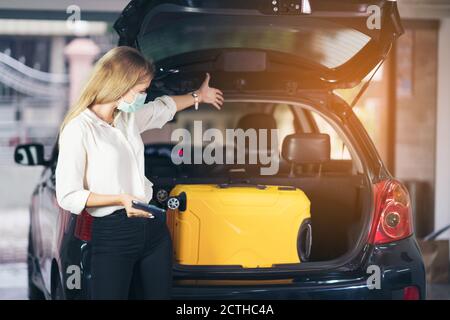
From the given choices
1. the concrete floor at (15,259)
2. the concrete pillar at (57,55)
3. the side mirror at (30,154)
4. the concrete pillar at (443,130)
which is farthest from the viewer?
the concrete pillar at (57,55)

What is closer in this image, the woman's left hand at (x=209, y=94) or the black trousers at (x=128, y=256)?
the black trousers at (x=128, y=256)

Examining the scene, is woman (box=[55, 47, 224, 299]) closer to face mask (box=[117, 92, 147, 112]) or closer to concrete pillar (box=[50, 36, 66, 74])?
face mask (box=[117, 92, 147, 112])

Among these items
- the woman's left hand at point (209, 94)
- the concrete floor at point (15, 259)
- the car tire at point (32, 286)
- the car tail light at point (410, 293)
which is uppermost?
the woman's left hand at point (209, 94)

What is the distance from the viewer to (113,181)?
10.3 ft

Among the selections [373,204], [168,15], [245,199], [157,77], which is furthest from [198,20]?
[373,204]

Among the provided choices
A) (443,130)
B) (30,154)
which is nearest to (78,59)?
(443,130)

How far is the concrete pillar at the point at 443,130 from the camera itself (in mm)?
7309

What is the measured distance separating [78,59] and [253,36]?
682 centimetres

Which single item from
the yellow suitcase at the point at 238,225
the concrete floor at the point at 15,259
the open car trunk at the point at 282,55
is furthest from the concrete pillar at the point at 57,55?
the yellow suitcase at the point at 238,225

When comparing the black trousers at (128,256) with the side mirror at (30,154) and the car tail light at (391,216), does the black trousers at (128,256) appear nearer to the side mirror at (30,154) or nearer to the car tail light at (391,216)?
the car tail light at (391,216)

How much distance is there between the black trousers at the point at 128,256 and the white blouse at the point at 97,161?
0.07 m

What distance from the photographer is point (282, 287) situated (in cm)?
343

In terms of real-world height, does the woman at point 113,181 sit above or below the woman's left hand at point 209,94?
below

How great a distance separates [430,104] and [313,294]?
4610 mm
